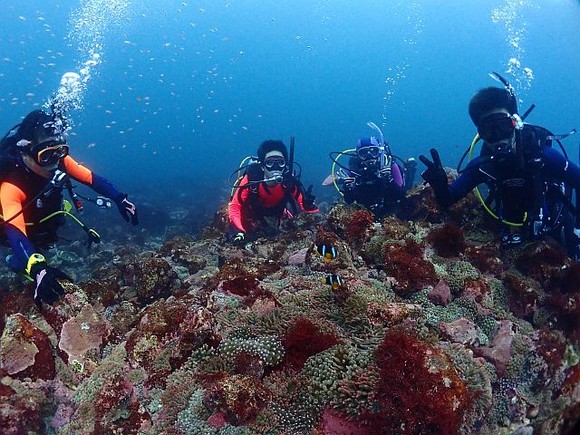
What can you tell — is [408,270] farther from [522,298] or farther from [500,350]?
[522,298]

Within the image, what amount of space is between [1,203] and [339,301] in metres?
5.00

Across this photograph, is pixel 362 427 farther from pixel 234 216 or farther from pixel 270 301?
pixel 234 216

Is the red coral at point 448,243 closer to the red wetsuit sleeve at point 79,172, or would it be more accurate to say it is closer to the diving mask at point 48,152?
the diving mask at point 48,152

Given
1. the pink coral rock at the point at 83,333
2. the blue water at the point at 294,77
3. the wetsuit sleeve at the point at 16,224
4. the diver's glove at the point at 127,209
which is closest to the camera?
the pink coral rock at the point at 83,333

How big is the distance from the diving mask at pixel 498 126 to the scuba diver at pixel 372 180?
325cm

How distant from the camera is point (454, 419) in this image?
10.5 feet

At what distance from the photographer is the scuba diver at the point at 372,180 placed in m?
9.34

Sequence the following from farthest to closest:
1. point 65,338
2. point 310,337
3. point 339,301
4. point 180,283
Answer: point 180,283
point 65,338
point 339,301
point 310,337

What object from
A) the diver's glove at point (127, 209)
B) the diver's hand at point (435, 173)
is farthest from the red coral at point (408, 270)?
the diver's glove at point (127, 209)

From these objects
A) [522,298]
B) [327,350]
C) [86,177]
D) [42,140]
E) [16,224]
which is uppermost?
[86,177]

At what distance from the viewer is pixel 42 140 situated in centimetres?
611

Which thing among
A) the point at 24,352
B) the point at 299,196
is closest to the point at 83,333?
the point at 24,352

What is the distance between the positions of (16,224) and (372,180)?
22.9 feet

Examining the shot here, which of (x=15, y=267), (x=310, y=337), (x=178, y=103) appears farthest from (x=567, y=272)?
(x=178, y=103)
